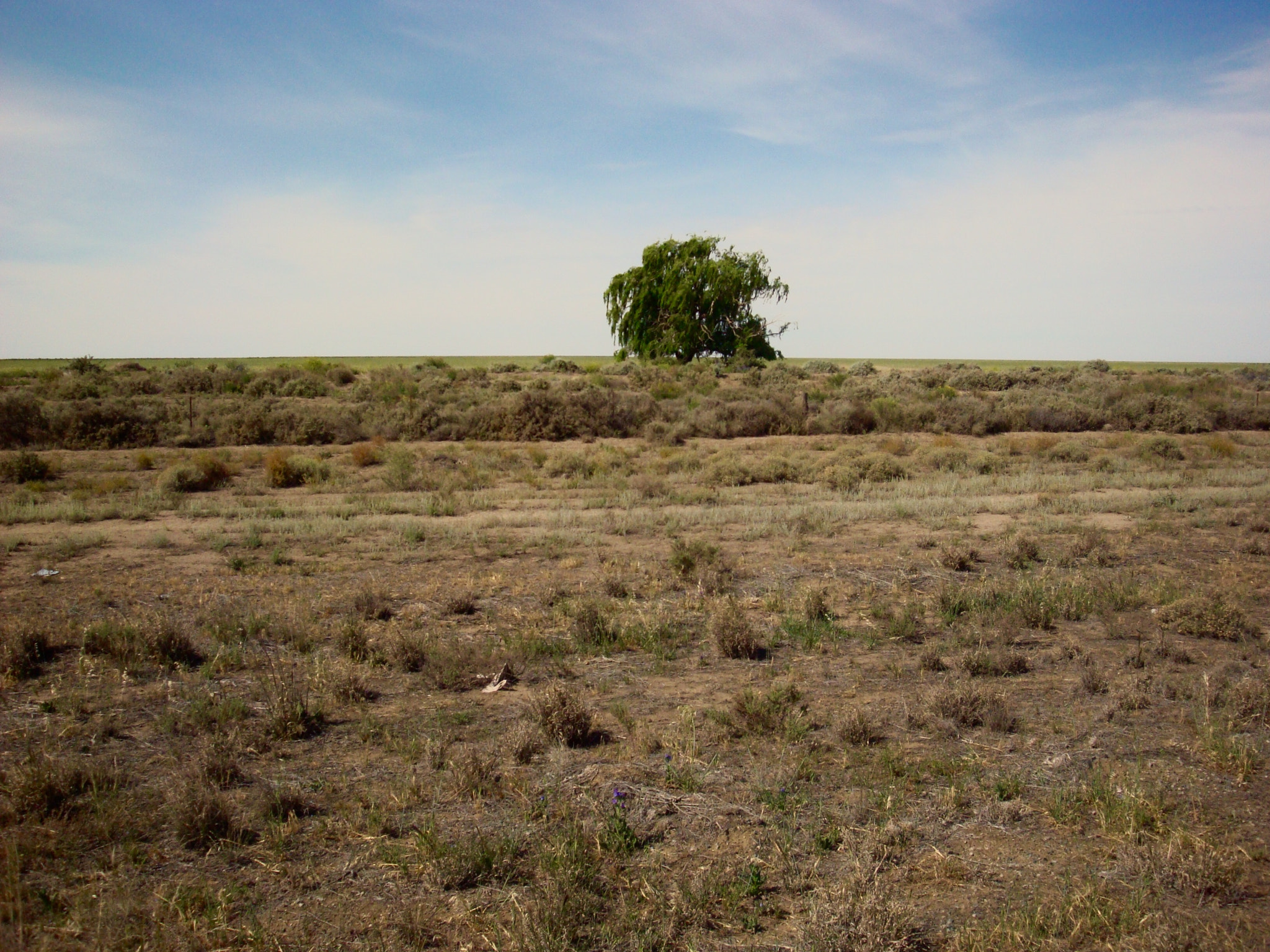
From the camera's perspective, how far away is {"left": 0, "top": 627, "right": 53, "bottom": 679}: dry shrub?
23.7 feet

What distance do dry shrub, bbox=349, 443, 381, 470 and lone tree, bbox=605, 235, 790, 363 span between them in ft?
99.1

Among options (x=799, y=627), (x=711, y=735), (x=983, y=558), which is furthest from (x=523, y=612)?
(x=983, y=558)

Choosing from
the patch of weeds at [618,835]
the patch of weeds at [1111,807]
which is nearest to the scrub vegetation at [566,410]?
the patch of weeds at [618,835]

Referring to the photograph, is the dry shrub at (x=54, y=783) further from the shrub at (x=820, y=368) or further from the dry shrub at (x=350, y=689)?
the shrub at (x=820, y=368)

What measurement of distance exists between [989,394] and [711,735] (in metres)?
36.7

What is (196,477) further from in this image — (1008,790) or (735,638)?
(1008,790)

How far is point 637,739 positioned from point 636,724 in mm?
332

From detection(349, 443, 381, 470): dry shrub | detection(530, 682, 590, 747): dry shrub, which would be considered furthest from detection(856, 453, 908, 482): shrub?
detection(530, 682, 590, 747): dry shrub

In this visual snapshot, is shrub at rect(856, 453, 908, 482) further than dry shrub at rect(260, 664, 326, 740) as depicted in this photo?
Yes

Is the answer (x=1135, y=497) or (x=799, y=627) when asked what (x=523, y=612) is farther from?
(x=1135, y=497)

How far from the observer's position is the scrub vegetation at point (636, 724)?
4.16 meters

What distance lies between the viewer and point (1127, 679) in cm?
707

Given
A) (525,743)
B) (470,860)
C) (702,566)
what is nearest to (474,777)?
(525,743)

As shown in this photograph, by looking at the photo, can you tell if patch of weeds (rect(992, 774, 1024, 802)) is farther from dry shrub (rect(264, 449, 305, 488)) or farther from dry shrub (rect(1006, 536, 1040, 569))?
dry shrub (rect(264, 449, 305, 488))
